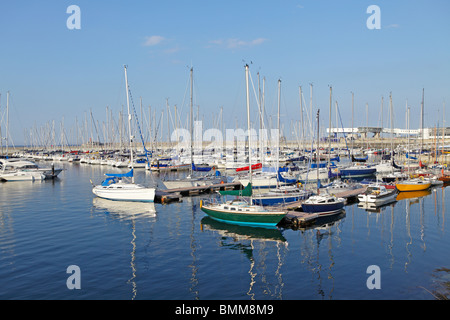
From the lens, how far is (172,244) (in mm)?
25906

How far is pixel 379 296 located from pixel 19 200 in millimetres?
42617

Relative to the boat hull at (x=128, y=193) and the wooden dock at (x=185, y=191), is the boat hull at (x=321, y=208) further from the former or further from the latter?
the boat hull at (x=128, y=193)

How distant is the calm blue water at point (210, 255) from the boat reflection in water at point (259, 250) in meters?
0.06

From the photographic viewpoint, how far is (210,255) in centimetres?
2353

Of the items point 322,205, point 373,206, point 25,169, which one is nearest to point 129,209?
point 322,205

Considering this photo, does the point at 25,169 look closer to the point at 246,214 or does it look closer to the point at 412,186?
the point at 246,214

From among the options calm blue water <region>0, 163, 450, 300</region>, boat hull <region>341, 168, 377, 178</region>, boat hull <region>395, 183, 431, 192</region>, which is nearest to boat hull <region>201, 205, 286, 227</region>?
calm blue water <region>0, 163, 450, 300</region>

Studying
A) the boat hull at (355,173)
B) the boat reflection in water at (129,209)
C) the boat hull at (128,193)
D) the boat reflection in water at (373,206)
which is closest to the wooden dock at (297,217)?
the boat reflection in water at (373,206)

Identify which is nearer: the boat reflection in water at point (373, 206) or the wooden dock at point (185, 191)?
the boat reflection in water at point (373, 206)

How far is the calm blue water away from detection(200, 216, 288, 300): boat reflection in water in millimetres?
64

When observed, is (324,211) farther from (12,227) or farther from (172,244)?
(12,227)

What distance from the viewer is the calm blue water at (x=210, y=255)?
59.4 ft

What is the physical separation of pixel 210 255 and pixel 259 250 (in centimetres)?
342
